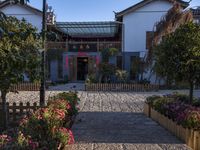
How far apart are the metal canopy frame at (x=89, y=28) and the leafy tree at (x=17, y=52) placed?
73.1 feet

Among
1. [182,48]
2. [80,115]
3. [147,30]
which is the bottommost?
[80,115]

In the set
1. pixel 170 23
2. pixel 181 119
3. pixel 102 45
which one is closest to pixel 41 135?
pixel 181 119

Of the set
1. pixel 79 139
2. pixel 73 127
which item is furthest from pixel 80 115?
pixel 79 139

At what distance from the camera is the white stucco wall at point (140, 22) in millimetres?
31469

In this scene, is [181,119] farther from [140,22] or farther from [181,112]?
[140,22]

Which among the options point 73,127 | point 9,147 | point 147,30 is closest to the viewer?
point 9,147

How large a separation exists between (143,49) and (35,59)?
23.7 m

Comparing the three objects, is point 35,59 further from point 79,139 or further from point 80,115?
point 80,115

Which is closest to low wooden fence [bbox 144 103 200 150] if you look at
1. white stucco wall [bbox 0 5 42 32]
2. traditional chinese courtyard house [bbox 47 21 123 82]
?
traditional chinese courtyard house [bbox 47 21 123 82]

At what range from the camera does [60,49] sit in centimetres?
3238

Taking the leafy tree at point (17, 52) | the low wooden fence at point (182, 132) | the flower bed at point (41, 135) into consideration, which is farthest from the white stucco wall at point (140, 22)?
the flower bed at point (41, 135)

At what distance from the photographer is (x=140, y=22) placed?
104 feet

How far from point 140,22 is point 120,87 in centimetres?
874

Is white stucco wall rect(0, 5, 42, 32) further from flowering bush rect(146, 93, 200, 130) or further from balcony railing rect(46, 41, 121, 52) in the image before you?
flowering bush rect(146, 93, 200, 130)
